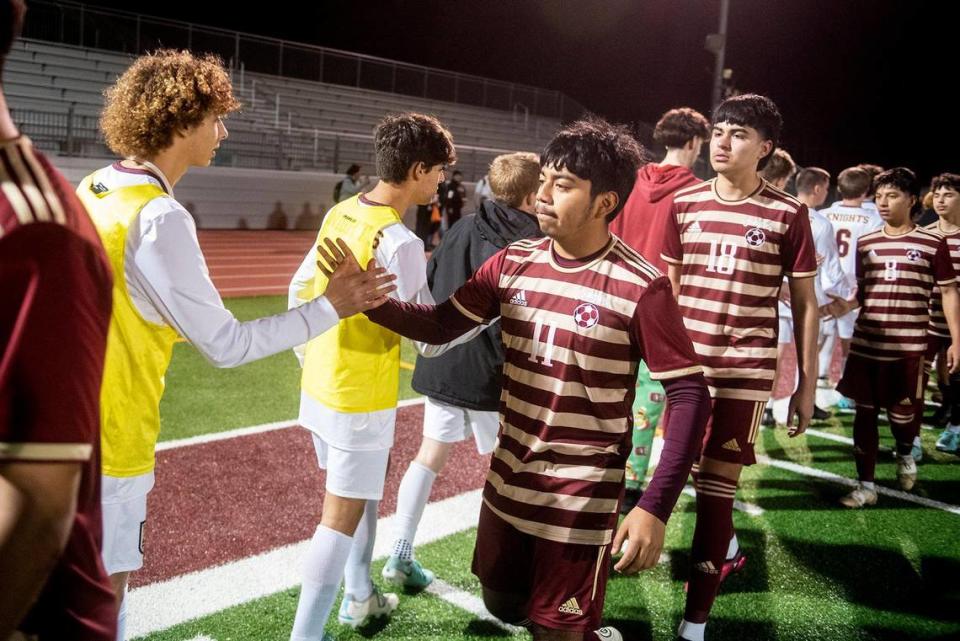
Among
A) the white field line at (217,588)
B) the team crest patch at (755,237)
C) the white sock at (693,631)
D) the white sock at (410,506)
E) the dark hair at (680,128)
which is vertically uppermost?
the dark hair at (680,128)

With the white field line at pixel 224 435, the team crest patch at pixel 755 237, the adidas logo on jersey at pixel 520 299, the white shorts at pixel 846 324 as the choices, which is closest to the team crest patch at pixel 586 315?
the adidas logo on jersey at pixel 520 299

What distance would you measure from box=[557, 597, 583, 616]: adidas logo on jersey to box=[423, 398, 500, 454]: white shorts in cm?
159

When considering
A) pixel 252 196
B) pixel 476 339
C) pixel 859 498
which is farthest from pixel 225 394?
pixel 252 196

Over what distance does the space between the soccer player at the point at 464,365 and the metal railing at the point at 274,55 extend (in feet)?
46.8

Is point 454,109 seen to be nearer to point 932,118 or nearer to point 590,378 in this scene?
point 932,118

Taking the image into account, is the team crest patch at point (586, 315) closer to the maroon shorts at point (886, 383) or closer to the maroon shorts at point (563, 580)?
the maroon shorts at point (563, 580)

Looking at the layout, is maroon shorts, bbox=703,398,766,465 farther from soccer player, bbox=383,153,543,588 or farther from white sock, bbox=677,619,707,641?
soccer player, bbox=383,153,543,588

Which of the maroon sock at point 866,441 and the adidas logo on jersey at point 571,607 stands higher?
the adidas logo on jersey at point 571,607

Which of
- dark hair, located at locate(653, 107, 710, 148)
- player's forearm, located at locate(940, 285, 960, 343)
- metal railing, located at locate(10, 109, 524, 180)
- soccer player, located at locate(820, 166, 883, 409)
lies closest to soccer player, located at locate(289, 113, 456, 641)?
dark hair, located at locate(653, 107, 710, 148)

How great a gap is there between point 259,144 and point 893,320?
65.0ft

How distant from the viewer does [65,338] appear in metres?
1.04

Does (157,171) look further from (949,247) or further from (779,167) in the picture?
(949,247)

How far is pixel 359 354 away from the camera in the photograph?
2.91 meters

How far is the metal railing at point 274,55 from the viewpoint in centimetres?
2152
